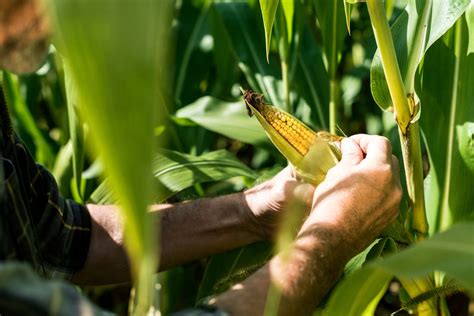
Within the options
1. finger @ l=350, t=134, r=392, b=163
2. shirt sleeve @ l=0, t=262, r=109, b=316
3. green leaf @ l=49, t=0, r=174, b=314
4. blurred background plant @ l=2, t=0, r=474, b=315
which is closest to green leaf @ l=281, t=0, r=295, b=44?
blurred background plant @ l=2, t=0, r=474, b=315

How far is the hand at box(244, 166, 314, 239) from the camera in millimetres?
1352

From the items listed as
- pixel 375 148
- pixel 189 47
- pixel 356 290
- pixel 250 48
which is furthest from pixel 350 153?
pixel 189 47

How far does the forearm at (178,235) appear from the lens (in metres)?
1.48

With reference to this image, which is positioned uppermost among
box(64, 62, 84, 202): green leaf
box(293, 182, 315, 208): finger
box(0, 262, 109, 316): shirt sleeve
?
box(0, 262, 109, 316): shirt sleeve

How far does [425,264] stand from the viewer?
31.2 inches

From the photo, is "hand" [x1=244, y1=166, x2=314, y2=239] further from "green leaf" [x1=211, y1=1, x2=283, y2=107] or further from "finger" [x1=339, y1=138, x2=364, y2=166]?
"green leaf" [x1=211, y1=1, x2=283, y2=107]

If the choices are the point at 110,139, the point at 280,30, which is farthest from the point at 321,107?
the point at 110,139

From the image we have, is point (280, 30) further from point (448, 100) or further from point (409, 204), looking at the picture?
point (409, 204)

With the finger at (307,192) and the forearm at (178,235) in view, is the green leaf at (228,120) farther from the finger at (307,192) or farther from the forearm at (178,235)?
the finger at (307,192)

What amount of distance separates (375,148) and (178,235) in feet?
1.46

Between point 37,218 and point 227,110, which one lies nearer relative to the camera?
point 37,218

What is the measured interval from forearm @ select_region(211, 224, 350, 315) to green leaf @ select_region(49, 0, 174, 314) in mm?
417

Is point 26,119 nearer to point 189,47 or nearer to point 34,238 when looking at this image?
point 189,47

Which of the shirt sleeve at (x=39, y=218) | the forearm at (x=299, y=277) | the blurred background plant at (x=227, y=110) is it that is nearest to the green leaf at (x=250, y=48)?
the blurred background plant at (x=227, y=110)
